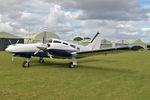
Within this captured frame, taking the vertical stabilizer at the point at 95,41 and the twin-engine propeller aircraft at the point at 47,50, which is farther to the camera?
the vertical stabilizer at the point at 95,41

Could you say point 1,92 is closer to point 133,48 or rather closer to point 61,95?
point 61,95

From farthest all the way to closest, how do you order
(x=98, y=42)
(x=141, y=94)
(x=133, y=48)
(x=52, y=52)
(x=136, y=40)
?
(x=136, y=40) < (x=98, y=42) < (x=52, y=52) < (x=133, y=48) < (x=141, y=94)

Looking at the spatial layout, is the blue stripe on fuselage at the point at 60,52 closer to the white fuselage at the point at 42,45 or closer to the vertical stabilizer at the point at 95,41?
the white fuselage at the point at 42,45

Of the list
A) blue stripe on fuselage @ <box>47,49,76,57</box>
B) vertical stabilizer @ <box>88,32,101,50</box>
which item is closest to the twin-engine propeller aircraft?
blue stripe on fuselage @ <box>47,49,76,57</box>

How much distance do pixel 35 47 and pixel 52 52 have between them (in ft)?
5.46

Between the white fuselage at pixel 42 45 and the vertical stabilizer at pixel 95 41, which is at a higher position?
the vertical stabilizer at pixel 95 41

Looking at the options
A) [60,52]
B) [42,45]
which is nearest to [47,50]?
[42,45]

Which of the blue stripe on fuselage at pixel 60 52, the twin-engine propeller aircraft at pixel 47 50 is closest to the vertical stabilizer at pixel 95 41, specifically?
the twin-engine propeller aircraft at pixel 47 50

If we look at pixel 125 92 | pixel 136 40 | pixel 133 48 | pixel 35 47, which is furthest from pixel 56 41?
pixel 136 40

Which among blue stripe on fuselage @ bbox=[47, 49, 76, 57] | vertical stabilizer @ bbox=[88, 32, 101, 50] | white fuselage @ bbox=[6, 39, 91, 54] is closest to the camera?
white fuselage @ bbox=[6, 39, 91, 54]

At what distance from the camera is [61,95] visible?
5781mm

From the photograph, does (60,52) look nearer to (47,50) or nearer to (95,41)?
(47,50)

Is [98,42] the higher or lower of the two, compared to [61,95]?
higher

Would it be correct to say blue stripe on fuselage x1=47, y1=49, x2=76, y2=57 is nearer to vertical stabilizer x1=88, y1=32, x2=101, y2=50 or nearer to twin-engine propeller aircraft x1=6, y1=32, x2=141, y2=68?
twin-engine propeller aircraft x1=6, y1=32, x2=141, y2=68
